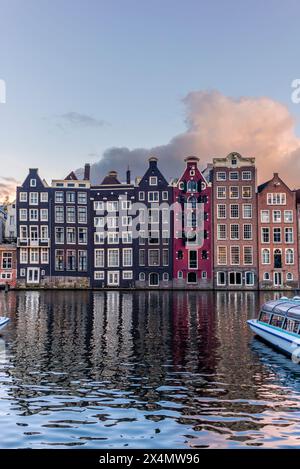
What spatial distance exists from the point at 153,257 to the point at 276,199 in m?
29.5

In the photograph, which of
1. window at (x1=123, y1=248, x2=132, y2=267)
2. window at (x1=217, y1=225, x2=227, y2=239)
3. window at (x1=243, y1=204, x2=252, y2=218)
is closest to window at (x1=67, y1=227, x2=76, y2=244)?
window at (x1=123, y1=248, x2=132, y2=267)

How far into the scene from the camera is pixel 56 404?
15.6 m

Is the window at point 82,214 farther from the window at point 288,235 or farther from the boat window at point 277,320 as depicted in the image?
the boat window at point 277,320

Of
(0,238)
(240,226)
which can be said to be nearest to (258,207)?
(240,226)

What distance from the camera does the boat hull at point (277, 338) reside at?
23.9 metres

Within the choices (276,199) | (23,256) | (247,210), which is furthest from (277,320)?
(23,256)

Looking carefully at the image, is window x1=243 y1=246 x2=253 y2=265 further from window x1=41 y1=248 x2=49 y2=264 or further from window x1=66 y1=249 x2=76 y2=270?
window x1=41 y1=248 x2=49 y2=264

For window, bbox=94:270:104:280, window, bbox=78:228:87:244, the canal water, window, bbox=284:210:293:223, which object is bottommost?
the canal water

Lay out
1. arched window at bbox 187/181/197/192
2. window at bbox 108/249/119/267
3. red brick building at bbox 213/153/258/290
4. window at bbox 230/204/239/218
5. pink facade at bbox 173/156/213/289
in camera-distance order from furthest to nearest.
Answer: window at bbox 108/249/119/267 → arched window at bbox 187/181/197/192 → window at bbox 230/204/239/218 → red brick building at bbox 213/153/258/290 → pink facade at bbox 173/156/213/289

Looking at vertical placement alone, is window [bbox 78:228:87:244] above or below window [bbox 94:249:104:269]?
above

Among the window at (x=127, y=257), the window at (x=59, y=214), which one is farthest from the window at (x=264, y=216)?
the window at (x=59, y=214)

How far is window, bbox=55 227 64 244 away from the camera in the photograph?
101938 millimetres

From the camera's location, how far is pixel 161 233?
10100cm
